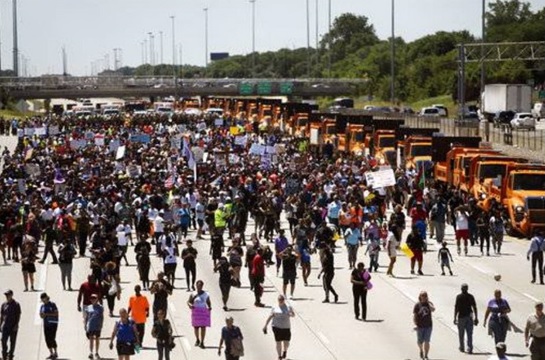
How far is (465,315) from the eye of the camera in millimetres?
23219

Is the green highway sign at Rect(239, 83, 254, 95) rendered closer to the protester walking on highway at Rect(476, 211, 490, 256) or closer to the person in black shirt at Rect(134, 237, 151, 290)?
Answer: the protester walking on highway at Rect(476, 211, 490, 256)

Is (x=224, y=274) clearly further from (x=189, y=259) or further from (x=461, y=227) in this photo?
(x=461, y=227)

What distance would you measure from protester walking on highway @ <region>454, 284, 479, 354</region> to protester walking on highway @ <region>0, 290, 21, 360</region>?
6909 mm

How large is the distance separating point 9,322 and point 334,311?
24.2 ft

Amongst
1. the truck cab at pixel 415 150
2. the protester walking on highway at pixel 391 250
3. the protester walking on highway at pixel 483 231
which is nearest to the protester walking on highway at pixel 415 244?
the protester walking on highway at pixel 391 250

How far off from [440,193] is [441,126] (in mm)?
35853

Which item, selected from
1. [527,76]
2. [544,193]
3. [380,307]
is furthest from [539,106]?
[380,307]

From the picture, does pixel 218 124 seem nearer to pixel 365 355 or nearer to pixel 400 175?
pixel 400 175

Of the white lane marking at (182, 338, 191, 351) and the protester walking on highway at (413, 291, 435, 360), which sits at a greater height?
the protester walking on highway at (413, 291, 435, 360)

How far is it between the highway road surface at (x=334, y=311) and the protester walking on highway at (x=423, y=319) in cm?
67

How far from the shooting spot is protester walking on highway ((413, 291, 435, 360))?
2248 centimetres

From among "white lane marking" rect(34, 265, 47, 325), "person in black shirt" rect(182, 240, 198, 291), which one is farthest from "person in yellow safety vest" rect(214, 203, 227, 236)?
"person in black shirt" rect(182, 240, 198, 291)

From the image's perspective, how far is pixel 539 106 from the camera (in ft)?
330

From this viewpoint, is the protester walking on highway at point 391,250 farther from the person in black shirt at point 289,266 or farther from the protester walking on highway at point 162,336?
the protester walking on highway at point 162,336
